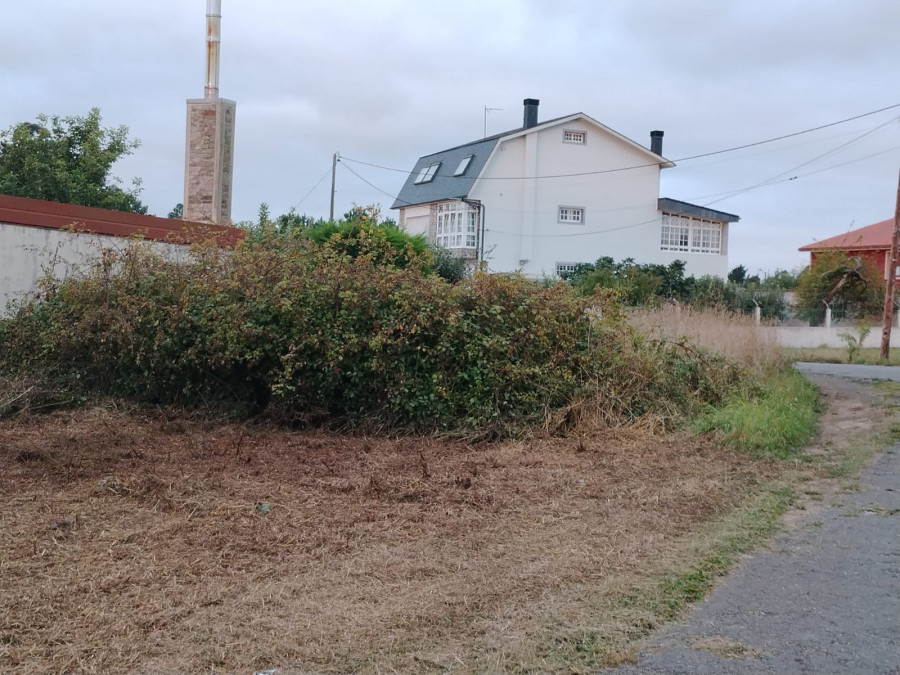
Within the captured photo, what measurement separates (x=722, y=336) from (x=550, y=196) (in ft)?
89.7

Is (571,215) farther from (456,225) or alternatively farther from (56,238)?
(56,238)

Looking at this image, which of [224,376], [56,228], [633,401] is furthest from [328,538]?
[56,228]

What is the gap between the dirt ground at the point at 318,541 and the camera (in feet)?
13.2

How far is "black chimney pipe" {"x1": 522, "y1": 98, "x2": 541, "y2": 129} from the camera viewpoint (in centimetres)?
4022

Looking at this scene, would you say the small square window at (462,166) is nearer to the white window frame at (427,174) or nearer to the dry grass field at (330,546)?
the white window frame at (427,174)

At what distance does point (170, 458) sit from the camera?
24.8ft

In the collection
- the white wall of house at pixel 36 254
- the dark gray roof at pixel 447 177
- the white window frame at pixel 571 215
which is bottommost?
the white wall of house at pixel 36 254

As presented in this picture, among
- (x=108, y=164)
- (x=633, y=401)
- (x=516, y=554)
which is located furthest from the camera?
(x=108, y=164)

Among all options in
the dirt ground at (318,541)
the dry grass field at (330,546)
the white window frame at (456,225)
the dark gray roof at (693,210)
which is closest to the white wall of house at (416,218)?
the white window frame at (456,225)

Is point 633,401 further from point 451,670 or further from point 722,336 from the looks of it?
point 451,670

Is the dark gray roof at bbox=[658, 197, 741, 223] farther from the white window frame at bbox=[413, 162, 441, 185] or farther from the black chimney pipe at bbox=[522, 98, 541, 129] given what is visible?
the white window frame at bbox=[413, 162, 441, 185]

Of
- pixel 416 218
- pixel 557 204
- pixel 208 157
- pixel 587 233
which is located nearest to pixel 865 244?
pixel 587 233

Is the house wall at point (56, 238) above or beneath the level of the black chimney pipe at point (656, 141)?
beneath

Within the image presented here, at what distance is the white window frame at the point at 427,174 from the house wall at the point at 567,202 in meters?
4.45
